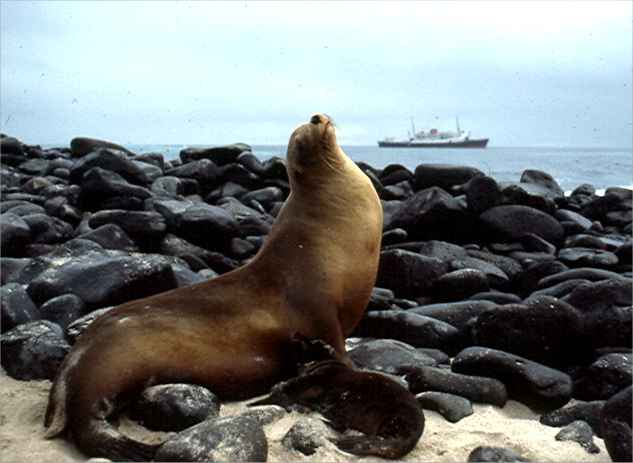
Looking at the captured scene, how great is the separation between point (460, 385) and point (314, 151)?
158 cm

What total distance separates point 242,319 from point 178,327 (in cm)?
33

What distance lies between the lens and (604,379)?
174 inches

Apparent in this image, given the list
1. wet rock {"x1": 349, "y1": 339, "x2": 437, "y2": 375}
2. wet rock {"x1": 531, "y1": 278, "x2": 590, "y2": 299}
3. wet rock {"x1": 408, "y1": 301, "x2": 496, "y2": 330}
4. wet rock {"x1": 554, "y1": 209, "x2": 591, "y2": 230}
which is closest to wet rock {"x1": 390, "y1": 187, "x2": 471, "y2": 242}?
wet rock {"x1": 554, "y1": 209, "x2": 591, "y2": 230}

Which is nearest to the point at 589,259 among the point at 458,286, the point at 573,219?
the point at 458,286

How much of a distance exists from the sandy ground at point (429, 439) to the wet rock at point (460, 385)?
0.21ft

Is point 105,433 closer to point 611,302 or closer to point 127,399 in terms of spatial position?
point 127,399

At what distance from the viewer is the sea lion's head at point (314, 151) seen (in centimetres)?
482

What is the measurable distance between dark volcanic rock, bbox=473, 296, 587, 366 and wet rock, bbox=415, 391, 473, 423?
1071mm

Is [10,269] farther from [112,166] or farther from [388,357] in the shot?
[112,166]

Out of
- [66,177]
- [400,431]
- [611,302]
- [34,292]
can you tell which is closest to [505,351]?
[611,302]

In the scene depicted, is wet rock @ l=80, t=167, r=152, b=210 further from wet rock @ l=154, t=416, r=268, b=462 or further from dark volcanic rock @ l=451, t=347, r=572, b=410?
wet rock @ l=154, t=416, r=268, b=462

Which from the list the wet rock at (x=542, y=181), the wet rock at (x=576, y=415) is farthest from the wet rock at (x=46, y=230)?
the wet rock at (x=542, y=181)

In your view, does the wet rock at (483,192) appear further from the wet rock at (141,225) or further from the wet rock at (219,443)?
the wet rock at (219,443)

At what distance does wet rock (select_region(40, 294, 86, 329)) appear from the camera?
16.7 ft
